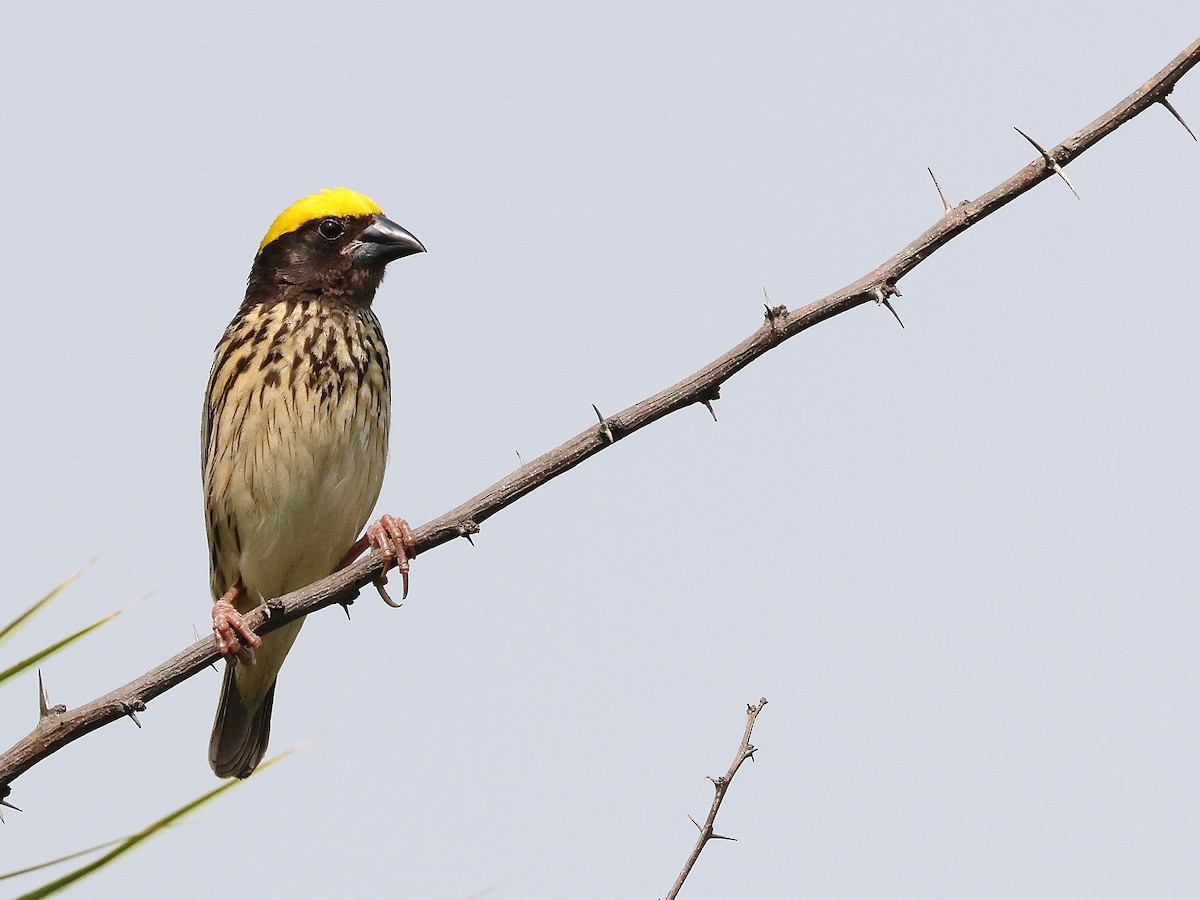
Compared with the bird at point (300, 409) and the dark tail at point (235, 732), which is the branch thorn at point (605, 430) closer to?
the bird at point (300, 409)

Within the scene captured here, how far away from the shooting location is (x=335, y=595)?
3.50 meters

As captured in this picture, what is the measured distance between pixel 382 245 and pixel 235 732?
6.90ft

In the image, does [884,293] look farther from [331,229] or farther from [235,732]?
[235,732]

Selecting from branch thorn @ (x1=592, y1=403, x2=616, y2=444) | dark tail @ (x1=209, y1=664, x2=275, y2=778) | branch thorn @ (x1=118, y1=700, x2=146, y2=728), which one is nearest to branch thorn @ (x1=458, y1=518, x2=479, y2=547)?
branch thorn @ (x1=592, y1=403, x2=616, y2=444)

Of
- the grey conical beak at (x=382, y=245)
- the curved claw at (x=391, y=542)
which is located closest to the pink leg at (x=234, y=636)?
the curved claw at (x=391, y=542)

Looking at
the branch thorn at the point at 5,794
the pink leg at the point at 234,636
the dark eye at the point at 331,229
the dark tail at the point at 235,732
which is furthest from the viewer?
the dark tail at the point at 235,732

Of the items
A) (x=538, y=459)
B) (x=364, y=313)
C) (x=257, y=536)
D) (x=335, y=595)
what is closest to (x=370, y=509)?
(x=257, y=536)

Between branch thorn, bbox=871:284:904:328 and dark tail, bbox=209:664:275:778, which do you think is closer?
branch thorn, bbox=871:284:904:328

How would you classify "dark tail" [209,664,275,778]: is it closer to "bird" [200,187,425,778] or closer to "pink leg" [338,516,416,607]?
"bird" [200,187,425,778]

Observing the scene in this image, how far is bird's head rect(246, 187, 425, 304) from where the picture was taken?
545 centimetres

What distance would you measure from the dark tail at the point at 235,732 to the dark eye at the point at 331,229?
1.82 meters

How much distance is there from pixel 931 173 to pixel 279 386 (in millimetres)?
2681

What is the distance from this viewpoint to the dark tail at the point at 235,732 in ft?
19.2

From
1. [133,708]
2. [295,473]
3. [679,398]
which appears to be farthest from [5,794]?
[295,473]
